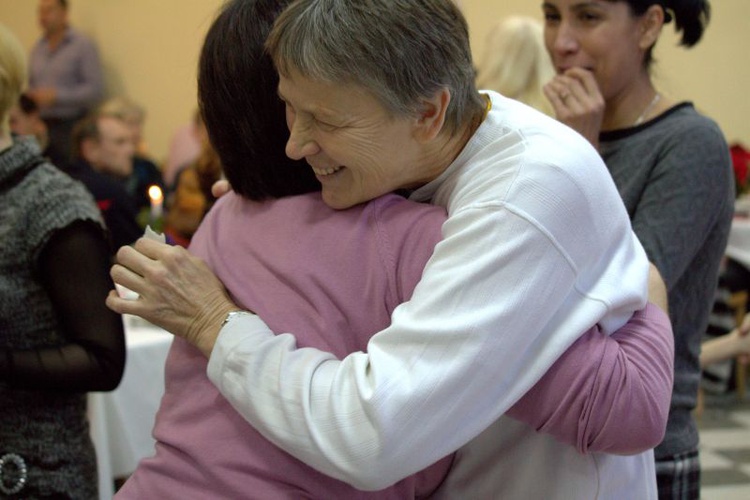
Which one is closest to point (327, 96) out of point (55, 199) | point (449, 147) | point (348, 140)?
point (348, 140)

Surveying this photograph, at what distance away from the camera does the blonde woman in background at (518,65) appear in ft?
11.6

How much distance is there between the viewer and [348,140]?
4.04 ft

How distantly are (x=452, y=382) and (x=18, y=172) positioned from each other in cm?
109

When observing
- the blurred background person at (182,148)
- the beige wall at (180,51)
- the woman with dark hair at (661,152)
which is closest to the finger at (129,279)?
the woman with dark hair at (661,152)

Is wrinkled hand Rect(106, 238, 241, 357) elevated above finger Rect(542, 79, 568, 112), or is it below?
above

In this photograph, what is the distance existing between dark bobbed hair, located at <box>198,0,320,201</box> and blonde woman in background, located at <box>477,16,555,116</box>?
2.24m

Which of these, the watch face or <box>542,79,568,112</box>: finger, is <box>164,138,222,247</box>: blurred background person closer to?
<box>542,79,568,112</box>: finger

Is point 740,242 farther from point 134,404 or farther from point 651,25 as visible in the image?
point 651,25

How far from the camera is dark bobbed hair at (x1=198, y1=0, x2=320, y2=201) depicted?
133 centimetres

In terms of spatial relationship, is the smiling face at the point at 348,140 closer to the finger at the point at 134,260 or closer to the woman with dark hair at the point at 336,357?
the woman with dark hair at the point at 336,357

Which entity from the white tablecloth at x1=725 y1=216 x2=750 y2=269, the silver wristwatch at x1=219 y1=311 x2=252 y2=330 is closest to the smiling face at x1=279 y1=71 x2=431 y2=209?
the silver wristwatch at x1=219 y1=311 x2=252 y2=330

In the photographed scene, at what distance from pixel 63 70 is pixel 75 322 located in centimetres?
747

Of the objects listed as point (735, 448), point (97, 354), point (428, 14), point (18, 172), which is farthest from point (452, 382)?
point (735, 448)

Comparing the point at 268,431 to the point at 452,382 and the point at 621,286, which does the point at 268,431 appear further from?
the point at 621,286
